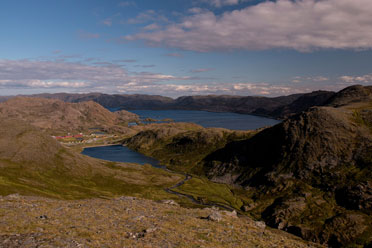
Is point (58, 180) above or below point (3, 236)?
below

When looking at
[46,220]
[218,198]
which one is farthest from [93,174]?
[46,220]

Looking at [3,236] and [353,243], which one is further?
[353,243]

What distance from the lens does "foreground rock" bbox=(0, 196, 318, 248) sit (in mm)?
32156

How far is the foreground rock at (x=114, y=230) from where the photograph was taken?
1266 inches

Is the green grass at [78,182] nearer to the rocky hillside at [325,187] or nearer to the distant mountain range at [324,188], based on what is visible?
the distant mountain range at [324,188]

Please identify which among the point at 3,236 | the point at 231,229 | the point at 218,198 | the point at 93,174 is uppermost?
the point at 3,236

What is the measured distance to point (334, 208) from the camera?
480 ft

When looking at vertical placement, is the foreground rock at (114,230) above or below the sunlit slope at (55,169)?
above

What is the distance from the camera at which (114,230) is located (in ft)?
127

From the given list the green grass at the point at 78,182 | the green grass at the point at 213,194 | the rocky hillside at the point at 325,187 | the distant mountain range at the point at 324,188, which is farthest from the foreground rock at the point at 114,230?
the green grass at the point at 213,194

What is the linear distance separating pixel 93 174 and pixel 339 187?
544ft

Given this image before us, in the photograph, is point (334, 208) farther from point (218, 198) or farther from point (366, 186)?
point (218, 198)

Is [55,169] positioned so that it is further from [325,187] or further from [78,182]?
[325,187]

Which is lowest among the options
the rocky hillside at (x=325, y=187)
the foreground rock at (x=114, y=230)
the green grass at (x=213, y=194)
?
the green grass at (x=213, y=194)
